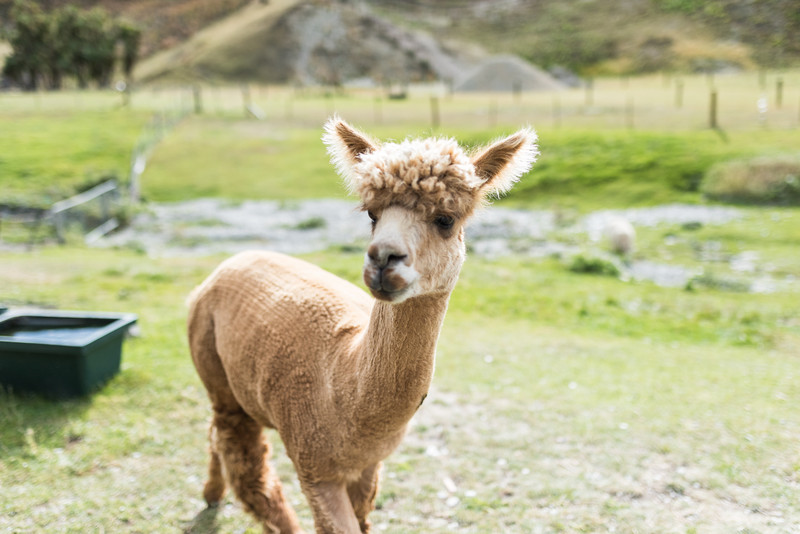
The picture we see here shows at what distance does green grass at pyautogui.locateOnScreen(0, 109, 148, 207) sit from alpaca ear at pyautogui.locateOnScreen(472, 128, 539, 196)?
19969mm

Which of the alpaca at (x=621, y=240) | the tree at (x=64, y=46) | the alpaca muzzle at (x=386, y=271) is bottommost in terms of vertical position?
the alpaca at (x=621, y=240)

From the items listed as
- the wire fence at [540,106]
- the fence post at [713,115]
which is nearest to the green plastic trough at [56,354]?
the wire fence at [540,106]

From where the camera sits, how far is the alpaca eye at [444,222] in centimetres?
254

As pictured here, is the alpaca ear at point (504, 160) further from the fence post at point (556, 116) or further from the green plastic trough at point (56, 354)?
the fence post at point (556, 116)

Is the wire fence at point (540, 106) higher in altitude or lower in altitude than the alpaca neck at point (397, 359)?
higher

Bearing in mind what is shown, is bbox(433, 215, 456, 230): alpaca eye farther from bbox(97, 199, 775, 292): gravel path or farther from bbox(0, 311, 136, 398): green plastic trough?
bbox(97, 199, 775, 292): gravel path

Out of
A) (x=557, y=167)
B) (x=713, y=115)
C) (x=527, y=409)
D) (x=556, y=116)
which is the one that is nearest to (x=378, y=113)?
(x=556, y=116)

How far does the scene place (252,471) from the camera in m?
4.00

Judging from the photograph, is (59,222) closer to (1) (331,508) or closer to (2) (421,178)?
(1) (331,508)

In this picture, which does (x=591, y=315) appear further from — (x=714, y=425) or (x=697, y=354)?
(x=714, y=425)

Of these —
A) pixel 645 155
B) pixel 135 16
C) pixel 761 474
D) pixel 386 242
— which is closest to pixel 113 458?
pixel 386 242

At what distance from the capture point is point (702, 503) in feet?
14.5

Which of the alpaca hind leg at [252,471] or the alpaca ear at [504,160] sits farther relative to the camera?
the alpaca hind leg at [252,471]

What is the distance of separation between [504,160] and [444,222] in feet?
1.53
